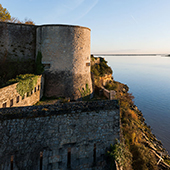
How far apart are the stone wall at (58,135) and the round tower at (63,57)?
9753 millimetres

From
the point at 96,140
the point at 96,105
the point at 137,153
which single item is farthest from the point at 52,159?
the point at 137,153

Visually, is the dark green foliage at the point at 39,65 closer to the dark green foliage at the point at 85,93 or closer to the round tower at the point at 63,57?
the round tower at the point at 63,57

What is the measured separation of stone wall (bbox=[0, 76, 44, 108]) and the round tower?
3.92 ft

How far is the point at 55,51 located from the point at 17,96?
641 cm

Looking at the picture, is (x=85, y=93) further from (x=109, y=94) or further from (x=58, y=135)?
(x=58, y=135)

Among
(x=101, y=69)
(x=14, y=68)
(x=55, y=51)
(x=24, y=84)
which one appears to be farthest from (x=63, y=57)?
(x=101, y=69)

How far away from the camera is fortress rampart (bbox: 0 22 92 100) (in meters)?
14.2

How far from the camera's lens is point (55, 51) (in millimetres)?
14305

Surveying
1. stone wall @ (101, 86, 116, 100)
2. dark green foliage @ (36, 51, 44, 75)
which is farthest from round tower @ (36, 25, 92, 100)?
stone wall @ (101, 86, 116, 100)

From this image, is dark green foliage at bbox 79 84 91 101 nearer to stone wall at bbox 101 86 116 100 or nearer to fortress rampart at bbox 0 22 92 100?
fortress rampart at bbox 0 22 92 100

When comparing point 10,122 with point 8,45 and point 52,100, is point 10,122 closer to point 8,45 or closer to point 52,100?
point 52,100

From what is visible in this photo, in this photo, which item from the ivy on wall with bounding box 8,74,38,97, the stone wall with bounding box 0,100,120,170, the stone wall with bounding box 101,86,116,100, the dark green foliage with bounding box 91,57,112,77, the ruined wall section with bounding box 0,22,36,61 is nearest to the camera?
the stone wall with bounding box 0,100,120,170

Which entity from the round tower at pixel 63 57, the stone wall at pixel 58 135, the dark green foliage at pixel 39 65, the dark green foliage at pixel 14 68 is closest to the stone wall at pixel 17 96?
the dark green foliage at pixel 39 65

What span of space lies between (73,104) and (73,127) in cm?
92
